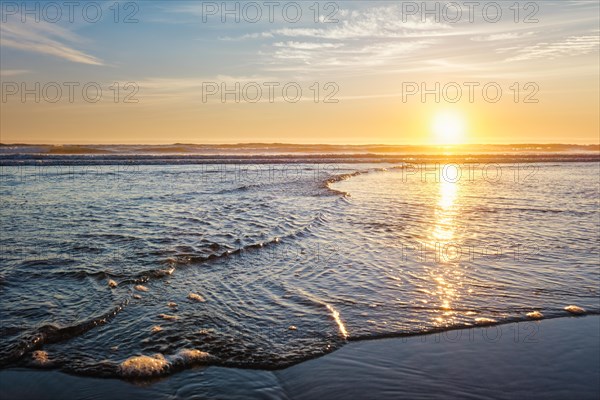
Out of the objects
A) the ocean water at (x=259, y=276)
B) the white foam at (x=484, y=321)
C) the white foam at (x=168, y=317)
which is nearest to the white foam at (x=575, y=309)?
the ocean water at (x=259, y=276)

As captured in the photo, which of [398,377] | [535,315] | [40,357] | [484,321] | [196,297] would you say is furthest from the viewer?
[196,297]

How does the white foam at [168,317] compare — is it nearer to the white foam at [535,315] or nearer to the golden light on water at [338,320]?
the golden light on water at [338,320]

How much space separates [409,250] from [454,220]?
368 cm

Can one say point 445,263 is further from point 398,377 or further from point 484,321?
point 398,377

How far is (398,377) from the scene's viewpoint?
4195 mm

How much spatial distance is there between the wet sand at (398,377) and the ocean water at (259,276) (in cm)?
21

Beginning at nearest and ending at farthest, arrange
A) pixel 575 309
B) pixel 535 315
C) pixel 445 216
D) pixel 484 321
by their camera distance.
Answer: pixel 484 321 < pixel 535 315 < pixel 575 309 < pixel 445 216

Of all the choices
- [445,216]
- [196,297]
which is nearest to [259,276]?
[196,297]

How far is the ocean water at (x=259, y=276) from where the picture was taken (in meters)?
4.79

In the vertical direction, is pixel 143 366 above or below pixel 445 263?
below

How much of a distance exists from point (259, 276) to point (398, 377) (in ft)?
10.7

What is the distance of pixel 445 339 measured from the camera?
196 inches

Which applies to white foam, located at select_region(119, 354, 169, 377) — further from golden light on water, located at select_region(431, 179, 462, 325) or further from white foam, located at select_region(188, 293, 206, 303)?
golden light on water, located at select_region(431, 179, 462, 325)

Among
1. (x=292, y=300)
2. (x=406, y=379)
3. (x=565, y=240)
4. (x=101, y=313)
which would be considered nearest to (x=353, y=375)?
(x=406, y=379)
